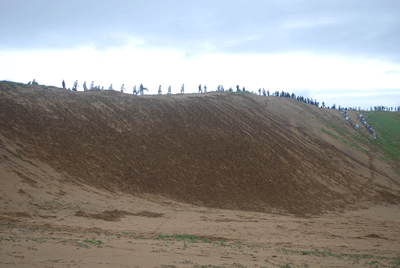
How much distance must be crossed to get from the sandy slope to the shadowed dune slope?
117mm

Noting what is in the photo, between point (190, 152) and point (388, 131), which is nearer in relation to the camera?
point (190, 152)

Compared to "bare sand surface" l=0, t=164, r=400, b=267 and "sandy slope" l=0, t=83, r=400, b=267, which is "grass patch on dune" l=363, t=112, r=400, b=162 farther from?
"bare sand surface" l=0, t=164, r=400, b=267

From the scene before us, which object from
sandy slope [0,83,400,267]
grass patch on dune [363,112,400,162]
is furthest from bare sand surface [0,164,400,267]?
grass patch on dune [363,112,400,162]

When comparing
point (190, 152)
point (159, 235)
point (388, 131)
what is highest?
point (388, 131)

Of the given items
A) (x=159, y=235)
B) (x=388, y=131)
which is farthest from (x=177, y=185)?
(x=388, y=131)

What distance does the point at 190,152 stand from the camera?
2441 cm

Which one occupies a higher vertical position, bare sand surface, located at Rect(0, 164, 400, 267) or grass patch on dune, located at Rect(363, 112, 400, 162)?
grass patch on dune, located at Rect(363, 112, 400, 162)

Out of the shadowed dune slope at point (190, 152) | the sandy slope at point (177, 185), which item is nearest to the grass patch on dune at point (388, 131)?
the shadowed dune slope at point (190, 152)

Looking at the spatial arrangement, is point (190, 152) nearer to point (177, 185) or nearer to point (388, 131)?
point (177, 185)

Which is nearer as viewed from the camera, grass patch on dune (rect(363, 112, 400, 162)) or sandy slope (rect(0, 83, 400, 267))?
sandy slope (rect(0, 83, 400, 267))

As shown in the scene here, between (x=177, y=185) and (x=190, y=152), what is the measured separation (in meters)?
4.47

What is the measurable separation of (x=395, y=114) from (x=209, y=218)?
68.4 m

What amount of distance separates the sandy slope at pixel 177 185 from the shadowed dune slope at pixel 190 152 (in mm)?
117

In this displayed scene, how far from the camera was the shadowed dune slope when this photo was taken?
19.6m
